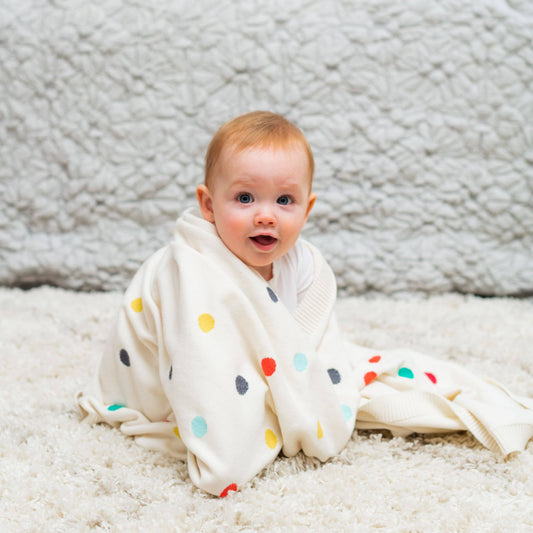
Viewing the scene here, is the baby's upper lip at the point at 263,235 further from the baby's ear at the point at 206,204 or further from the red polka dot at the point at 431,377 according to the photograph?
the red polka dot at the point at 431,377

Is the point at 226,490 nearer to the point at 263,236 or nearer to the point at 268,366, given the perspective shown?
the point at 268,366

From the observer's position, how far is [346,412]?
0.98 metres

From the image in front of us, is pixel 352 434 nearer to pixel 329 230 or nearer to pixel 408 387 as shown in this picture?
pixel 408 387

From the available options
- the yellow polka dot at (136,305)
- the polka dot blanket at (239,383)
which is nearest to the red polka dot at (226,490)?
the polka dot blanket at (239,383)

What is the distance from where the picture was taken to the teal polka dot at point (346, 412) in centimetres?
97

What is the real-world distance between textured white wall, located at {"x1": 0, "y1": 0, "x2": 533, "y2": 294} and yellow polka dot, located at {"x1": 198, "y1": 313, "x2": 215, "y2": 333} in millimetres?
1012

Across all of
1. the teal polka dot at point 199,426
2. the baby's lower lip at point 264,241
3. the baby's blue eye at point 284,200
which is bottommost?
the teal polka dot at point 199,426

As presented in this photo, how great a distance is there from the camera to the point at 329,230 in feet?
6.21

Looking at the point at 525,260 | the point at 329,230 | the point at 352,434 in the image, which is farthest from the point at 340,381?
the point at 525,260

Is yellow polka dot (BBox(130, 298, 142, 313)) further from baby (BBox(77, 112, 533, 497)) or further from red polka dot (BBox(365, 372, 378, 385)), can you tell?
red polka dot (BBox(365, 372, 378, 385))

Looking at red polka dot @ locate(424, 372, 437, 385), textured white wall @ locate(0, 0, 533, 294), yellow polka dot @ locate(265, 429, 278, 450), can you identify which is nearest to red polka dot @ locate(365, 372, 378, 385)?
red polka dot @ locate(424, 372, 437, 385)

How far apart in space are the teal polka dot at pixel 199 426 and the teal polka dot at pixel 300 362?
0.53 feet

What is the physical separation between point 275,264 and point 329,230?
861 mm

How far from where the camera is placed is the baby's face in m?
0.92
